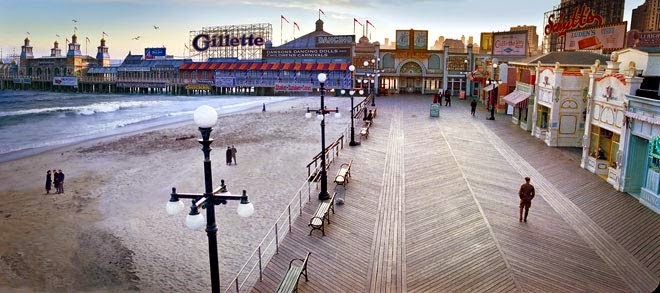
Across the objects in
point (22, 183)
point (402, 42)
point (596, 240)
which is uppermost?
point (402, 42)

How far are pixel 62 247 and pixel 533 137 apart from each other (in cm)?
2455

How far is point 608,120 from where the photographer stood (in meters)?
19.4

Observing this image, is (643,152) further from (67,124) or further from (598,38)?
(67,124)

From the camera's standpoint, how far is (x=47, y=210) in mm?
20031

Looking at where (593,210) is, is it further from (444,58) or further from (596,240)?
(444,58)

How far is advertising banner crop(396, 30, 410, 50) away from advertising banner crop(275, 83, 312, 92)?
2102 cm

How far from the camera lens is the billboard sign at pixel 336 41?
257 ft

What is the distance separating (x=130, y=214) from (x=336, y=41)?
211ft

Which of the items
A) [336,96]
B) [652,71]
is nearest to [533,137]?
[652,71]

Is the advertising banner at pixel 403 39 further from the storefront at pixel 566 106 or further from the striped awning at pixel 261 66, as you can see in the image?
the storefront at pixel 566 106

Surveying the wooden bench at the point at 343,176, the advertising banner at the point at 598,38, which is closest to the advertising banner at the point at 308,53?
the advertising banner at the point at 598,38

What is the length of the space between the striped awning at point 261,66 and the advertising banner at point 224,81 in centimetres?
186

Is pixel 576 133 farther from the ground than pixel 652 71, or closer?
closer

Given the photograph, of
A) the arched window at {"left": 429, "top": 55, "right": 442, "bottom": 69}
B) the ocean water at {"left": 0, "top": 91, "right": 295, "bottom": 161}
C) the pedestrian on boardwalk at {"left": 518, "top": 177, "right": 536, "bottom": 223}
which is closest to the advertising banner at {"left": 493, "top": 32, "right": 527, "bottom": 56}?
the arched window at {"left": 429, "top": 55, "right": 442, "bottom": 69}
